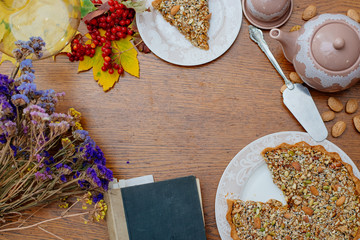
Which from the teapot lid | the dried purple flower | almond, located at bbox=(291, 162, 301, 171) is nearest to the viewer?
the dried purple flower

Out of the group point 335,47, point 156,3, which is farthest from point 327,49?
point 156,3

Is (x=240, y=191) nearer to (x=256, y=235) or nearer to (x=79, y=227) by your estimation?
(x=256, y=235)

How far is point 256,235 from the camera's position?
3.47 ft

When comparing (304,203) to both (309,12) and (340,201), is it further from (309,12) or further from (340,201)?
(309,12)

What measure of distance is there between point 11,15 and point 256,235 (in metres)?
0.95

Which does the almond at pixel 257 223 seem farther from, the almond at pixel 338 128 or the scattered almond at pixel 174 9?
the scattered almond at pixel 174 9

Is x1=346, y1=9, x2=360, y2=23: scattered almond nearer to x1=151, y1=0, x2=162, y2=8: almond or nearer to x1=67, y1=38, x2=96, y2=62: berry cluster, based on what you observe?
x1=151, y1=0, x2=162, y2=8: almond

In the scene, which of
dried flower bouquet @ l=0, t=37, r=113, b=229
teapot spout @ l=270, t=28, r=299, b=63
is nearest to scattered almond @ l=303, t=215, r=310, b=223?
teapot spout @ l=270, t=28, r=299, b=63

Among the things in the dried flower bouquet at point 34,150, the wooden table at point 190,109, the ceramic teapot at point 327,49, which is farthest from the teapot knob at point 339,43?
the dried flower bouquet at point 34,150

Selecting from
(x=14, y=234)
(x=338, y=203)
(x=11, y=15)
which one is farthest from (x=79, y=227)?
(x=338, y=203)

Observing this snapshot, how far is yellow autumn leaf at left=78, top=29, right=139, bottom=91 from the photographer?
1.16 metres

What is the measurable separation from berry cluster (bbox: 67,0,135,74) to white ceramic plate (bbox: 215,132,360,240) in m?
0.49

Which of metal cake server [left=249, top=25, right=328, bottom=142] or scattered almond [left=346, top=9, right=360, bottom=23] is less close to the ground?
scattered almond [left=346, top=9, right=360, bottom=23]

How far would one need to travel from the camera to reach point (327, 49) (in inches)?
38.2
